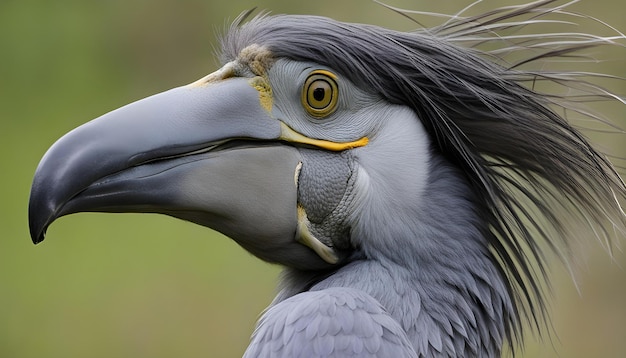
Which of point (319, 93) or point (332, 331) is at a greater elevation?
point (319, 93)

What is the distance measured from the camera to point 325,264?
3.35 m

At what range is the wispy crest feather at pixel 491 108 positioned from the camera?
3.26 m

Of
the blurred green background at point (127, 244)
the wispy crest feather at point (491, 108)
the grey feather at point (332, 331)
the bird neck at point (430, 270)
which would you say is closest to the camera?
the grey feather at point (332, 331)

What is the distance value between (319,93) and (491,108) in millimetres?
562

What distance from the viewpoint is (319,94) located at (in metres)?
3.25

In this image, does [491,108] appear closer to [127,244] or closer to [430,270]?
[430,270]

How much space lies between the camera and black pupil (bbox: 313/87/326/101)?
10.6 ft

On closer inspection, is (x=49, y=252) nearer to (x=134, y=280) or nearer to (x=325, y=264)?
(x=134, y=280)

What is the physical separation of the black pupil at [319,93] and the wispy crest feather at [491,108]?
9cm

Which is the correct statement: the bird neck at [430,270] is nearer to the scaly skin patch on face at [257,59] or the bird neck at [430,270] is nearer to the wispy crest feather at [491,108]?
the wispy crest feather at [491,108]

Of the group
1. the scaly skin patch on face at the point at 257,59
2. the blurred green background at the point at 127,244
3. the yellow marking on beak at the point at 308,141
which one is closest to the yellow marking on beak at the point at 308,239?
the yellow marking on beak at the point at 308,141

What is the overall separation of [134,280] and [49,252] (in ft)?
2.80

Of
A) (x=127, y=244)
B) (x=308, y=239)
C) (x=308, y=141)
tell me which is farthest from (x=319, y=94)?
(x=127, y=244)

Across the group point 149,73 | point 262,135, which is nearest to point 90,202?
point 262,135
